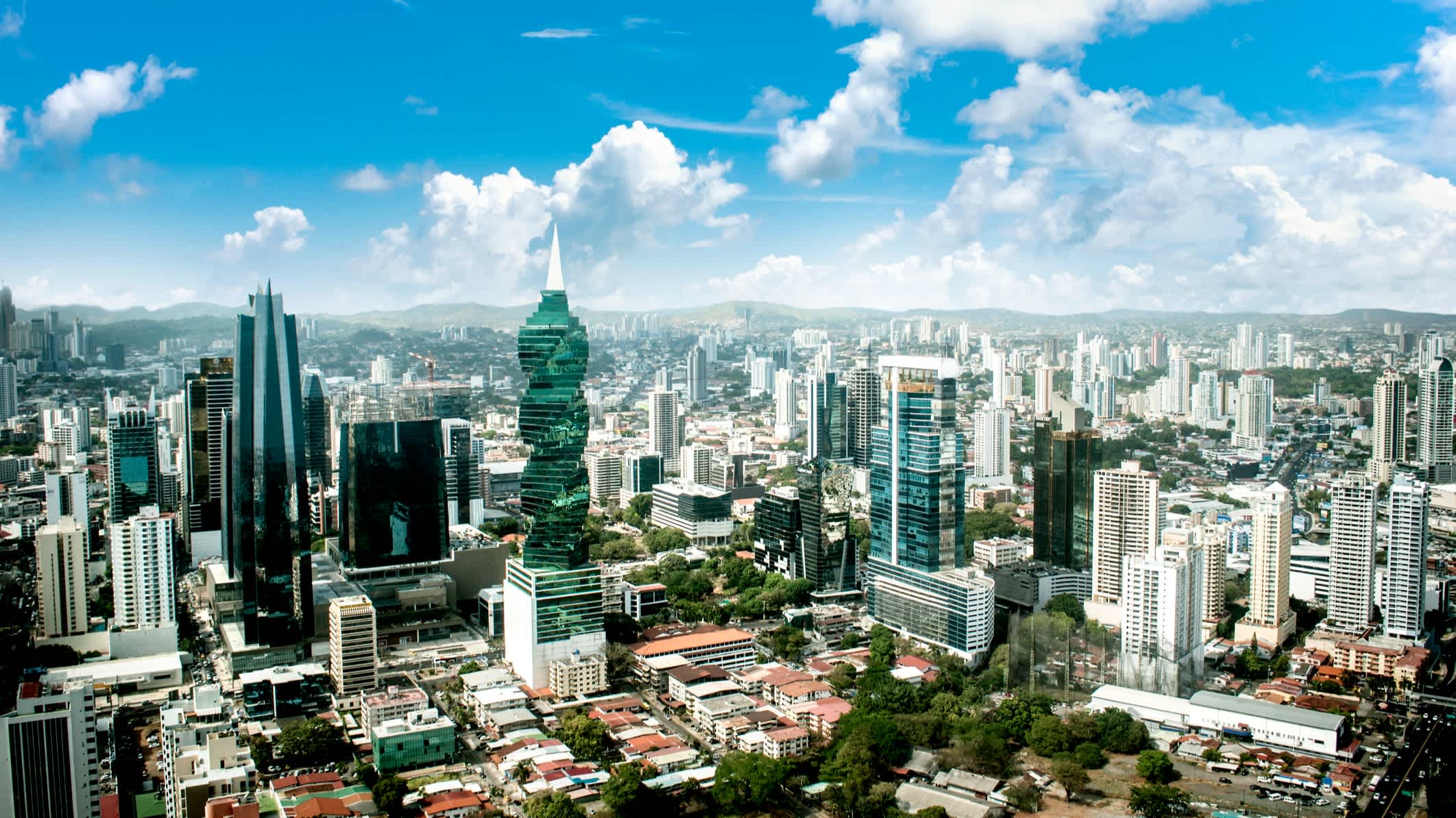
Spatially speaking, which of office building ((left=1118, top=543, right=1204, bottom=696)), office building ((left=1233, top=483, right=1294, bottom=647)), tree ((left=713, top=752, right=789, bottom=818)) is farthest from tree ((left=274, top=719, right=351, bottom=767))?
office building ((left=1233, top=483, right=1294, bottom=647))

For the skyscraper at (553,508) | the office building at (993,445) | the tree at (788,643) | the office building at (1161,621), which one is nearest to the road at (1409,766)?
the office building at (1161,621)

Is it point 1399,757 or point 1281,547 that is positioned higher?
point 1281,547

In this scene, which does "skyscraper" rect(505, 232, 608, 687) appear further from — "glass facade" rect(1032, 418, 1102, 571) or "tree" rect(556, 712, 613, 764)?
"glass facade" rect(1032, 418, 1102, 571)

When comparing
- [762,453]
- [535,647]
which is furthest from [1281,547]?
[762,453]

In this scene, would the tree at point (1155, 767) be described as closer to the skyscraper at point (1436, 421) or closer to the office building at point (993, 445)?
the skyscraper at point (1436, 421)

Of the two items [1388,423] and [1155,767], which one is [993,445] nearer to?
[1388,423]

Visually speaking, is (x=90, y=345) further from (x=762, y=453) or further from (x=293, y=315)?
(x=762, y=453)
